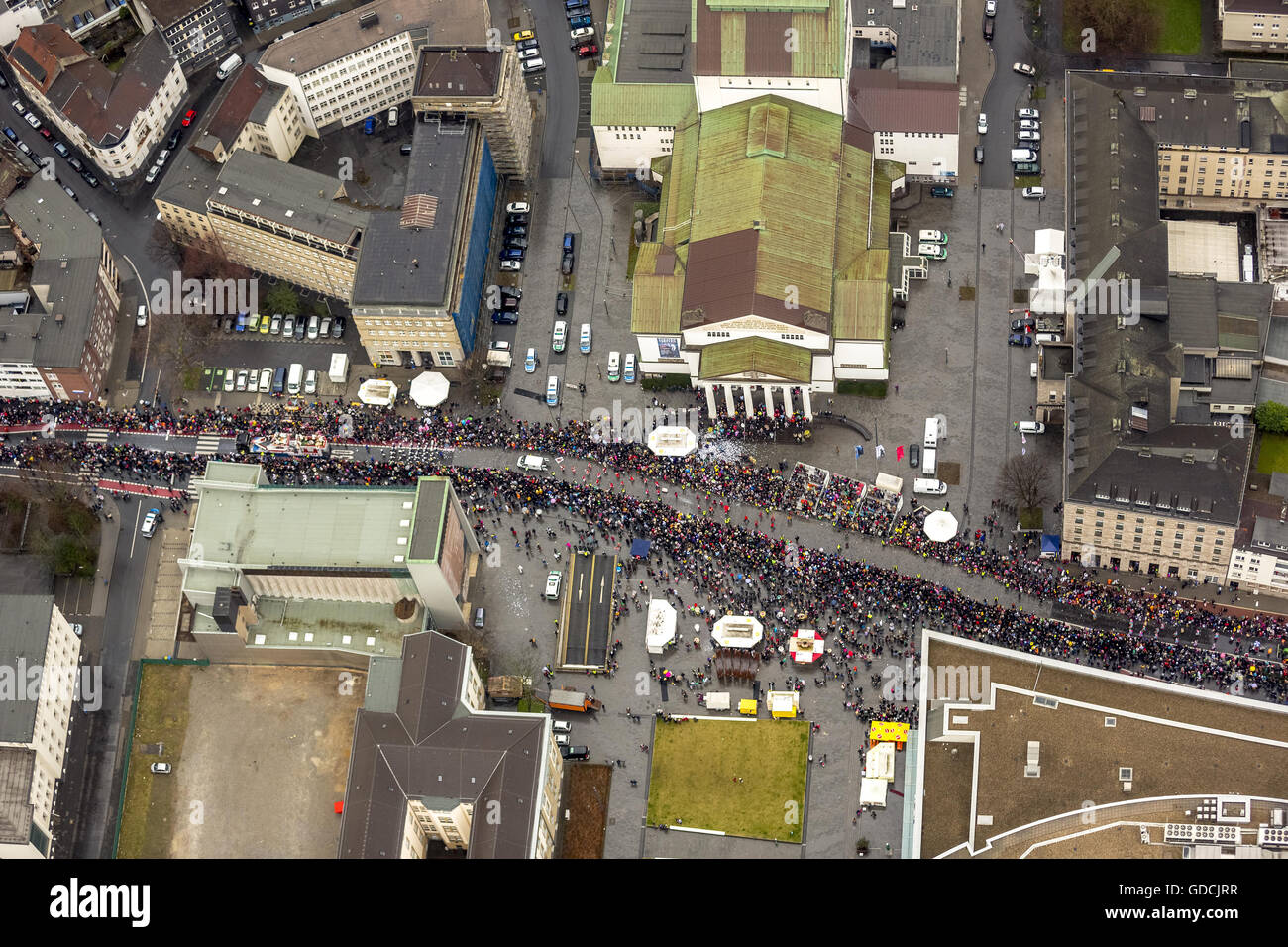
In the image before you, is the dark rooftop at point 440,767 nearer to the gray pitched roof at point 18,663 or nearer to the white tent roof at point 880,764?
the white tent roof at point 880,764

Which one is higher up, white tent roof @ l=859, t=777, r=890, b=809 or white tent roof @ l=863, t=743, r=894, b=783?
white tent roof @ l=863, t=743, r=894, b=783

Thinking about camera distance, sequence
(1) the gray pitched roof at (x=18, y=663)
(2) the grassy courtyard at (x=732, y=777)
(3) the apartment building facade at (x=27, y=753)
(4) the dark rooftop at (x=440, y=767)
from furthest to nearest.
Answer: (1) the gray pitched roof at (x=18, y=663) → (2) the grassy courtyard at (x=732, y=777) → (3) the apartment building facade at (x=27, y=753) → (4) the dark rooftop at (x=440, y=767)

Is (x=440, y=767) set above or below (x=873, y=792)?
below

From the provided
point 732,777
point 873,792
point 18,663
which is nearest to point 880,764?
point 873,792

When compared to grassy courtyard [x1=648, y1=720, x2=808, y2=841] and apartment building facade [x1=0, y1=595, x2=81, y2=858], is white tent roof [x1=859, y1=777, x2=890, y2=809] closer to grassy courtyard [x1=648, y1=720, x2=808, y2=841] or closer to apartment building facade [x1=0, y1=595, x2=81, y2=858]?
grassy courtyard [x1=648, y1=720, x2=808, y2=841]

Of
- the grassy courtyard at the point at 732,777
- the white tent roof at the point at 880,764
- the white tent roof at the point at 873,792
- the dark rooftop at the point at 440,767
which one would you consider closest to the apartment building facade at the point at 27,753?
the dark rooftop at the point at 440,767

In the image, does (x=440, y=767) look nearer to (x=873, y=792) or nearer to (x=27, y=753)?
(x=873, y=792)

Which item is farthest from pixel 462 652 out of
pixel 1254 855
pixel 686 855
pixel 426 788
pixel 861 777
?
pixel 1254 855

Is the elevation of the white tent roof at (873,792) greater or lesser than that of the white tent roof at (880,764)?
lesser

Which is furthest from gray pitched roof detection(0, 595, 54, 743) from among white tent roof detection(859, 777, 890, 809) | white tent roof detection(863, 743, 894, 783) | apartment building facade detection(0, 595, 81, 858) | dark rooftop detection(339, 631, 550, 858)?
white tent roof detection(863, 743, 894, 783)
